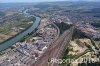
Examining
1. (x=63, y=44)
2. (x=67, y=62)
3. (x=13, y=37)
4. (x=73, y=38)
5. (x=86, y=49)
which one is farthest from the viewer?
(x=13, y=37)

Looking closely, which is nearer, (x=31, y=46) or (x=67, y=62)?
(x=67, y=62)

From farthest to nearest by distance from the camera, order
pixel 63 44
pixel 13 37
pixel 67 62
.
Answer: pixel 13 37 < pixel 63 44 < pixel 67 62

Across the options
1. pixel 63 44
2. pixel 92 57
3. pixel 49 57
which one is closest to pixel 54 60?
pixel 49 57

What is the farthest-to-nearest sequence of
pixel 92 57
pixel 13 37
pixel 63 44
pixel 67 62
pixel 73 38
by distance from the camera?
pixel 13 37
pixel 73 38
pixel 63 44
pixel 92 57
pixel 67 62

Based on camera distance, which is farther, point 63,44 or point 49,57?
point 63,44

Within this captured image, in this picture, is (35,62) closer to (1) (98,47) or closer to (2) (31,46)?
(2) (31,46)

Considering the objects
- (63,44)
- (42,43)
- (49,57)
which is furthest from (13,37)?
(49,57)

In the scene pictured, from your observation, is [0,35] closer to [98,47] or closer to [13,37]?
[13,37]

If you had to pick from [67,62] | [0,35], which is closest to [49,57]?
[67,62]
